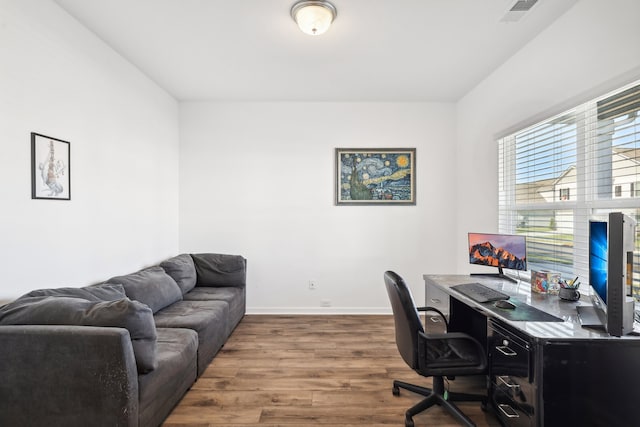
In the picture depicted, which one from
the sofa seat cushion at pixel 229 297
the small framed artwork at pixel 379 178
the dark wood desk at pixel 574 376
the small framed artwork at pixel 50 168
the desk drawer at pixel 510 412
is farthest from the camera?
the small framed artwork at pixel 379 178

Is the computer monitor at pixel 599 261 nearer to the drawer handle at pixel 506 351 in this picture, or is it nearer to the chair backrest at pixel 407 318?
the drawer handle at pixel 506 351

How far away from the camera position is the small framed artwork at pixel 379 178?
13.1 feet

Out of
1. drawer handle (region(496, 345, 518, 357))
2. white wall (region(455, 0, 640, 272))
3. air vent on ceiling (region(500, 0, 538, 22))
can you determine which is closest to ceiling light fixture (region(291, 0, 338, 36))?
air vent on ceiling (region(500, 0, 538, 22))

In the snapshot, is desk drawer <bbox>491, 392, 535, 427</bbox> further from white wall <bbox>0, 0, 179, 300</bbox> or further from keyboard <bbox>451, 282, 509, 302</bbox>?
white wall <bbox>0, 0, 179, 300</bbox>

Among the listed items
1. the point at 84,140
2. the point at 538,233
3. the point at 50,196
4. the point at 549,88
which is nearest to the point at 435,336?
the point at 538,233

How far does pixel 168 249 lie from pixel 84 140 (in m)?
1.68

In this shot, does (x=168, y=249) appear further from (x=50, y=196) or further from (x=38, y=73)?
(x=38, y=73)

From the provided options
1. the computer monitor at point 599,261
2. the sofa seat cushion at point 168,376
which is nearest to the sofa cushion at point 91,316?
the sofa seat cushion at point 168,376

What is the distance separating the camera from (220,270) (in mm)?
3627

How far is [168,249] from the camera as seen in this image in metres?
3.75

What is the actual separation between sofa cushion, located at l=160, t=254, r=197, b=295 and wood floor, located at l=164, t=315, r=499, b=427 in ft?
2.43

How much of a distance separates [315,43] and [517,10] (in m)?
1.48

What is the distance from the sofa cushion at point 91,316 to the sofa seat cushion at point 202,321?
31.3 inches

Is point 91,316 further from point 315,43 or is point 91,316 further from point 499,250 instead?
point 499,250
